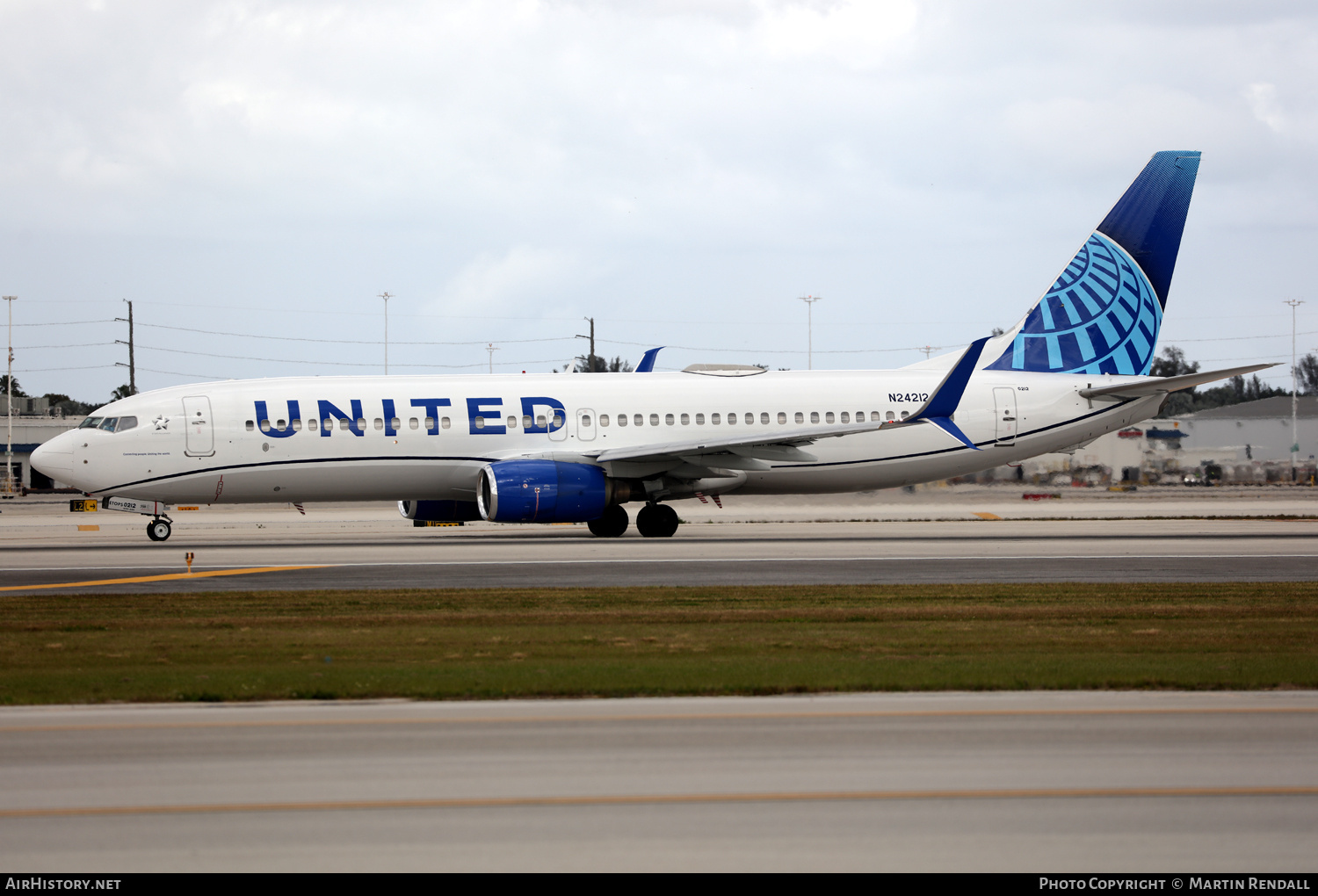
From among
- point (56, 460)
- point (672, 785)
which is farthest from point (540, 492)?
point (672, 785)

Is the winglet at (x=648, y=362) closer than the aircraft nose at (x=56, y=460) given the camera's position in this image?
No

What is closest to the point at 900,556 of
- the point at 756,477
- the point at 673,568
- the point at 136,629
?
the point at 673,568

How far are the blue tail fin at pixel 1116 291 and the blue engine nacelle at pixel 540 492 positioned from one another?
40.9 feet

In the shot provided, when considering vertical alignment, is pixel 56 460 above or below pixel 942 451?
above

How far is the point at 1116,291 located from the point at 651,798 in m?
31.0

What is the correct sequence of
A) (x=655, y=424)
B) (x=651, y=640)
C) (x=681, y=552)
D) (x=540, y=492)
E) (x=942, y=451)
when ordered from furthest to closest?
(x=942, y=451)
(x=655, y=424)
(x=540, y=492)
(x=681, y=552)
(x=651, y=640)

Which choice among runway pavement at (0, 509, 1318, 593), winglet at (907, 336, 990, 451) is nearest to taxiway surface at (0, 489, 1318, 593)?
runway pavement at (0, 509, 1318, 593)

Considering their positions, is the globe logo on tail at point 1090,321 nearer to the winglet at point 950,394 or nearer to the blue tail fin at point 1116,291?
the blue tail fin at point 1116,291

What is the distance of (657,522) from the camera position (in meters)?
30.9

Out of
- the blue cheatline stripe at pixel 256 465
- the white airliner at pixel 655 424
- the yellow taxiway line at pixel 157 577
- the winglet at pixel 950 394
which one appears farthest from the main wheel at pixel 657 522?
the yellow taxiway line at pixel 157 577

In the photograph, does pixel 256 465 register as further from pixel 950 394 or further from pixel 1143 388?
pixel 1143 388

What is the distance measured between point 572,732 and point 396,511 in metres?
44.3

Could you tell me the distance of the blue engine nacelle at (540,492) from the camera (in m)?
28.2

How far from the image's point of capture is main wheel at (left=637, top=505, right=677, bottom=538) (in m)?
30.9
